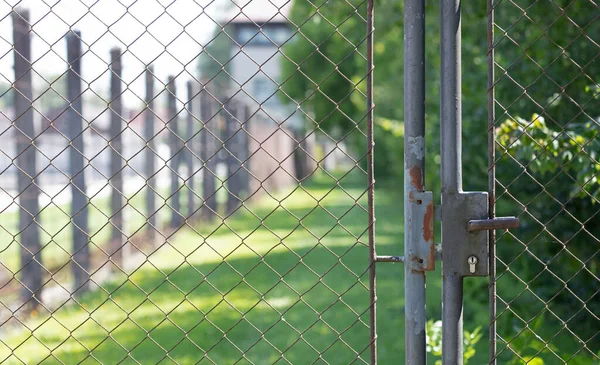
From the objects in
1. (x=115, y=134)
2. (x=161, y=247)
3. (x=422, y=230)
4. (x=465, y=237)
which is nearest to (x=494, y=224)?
(x=465, y=237)

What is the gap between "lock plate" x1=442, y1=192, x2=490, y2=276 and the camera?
2.33 m

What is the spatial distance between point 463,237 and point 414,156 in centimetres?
28

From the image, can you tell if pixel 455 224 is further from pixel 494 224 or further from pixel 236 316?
pixel 236 316

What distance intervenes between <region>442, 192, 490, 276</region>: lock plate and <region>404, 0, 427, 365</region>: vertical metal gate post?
9 cm

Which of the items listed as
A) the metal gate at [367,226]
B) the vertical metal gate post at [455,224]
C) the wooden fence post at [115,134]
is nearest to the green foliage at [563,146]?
the metal gate at [367,226]

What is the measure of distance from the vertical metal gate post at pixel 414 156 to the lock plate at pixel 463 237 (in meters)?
0.09

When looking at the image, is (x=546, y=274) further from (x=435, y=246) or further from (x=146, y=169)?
(x=146, y=169)

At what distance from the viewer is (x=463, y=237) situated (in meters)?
2.33

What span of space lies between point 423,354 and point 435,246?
33cm

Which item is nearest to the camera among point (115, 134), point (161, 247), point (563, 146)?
point (563, 146)

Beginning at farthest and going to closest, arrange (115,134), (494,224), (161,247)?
1. (115,134)
2. (161,247)
3. (494,224)

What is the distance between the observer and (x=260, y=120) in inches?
909

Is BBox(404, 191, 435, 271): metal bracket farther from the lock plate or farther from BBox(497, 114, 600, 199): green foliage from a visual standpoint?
BBox(497, 114, 600, 199): green foliage

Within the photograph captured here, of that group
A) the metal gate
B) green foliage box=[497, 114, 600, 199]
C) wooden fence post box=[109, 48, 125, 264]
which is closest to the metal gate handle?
the metal gate
